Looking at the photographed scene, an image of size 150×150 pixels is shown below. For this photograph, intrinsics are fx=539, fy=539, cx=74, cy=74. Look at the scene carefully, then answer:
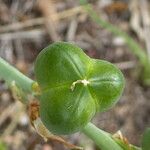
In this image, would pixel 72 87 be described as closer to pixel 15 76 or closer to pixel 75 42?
pixel 15 76

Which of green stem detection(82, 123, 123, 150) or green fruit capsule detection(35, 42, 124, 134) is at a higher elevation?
green fruit capsule detection(35, 42, 124, 134)

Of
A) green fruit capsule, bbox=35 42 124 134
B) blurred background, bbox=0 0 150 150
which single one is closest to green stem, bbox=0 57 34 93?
green fruit capsule, bbox=35 42 124 134

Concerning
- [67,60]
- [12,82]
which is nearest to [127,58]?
[12,82]

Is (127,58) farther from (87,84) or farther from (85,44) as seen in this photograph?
(87,84)

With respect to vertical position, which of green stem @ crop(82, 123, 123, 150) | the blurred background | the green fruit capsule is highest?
the green fruit capsule

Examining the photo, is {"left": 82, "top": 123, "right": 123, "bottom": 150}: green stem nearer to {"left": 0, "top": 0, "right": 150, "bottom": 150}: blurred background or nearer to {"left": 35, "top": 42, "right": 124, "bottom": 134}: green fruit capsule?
{"left": 35, "top": 42, "right": 124, "bottom": 134}: green fruit capsule

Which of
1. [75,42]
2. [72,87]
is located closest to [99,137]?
[72,87]
